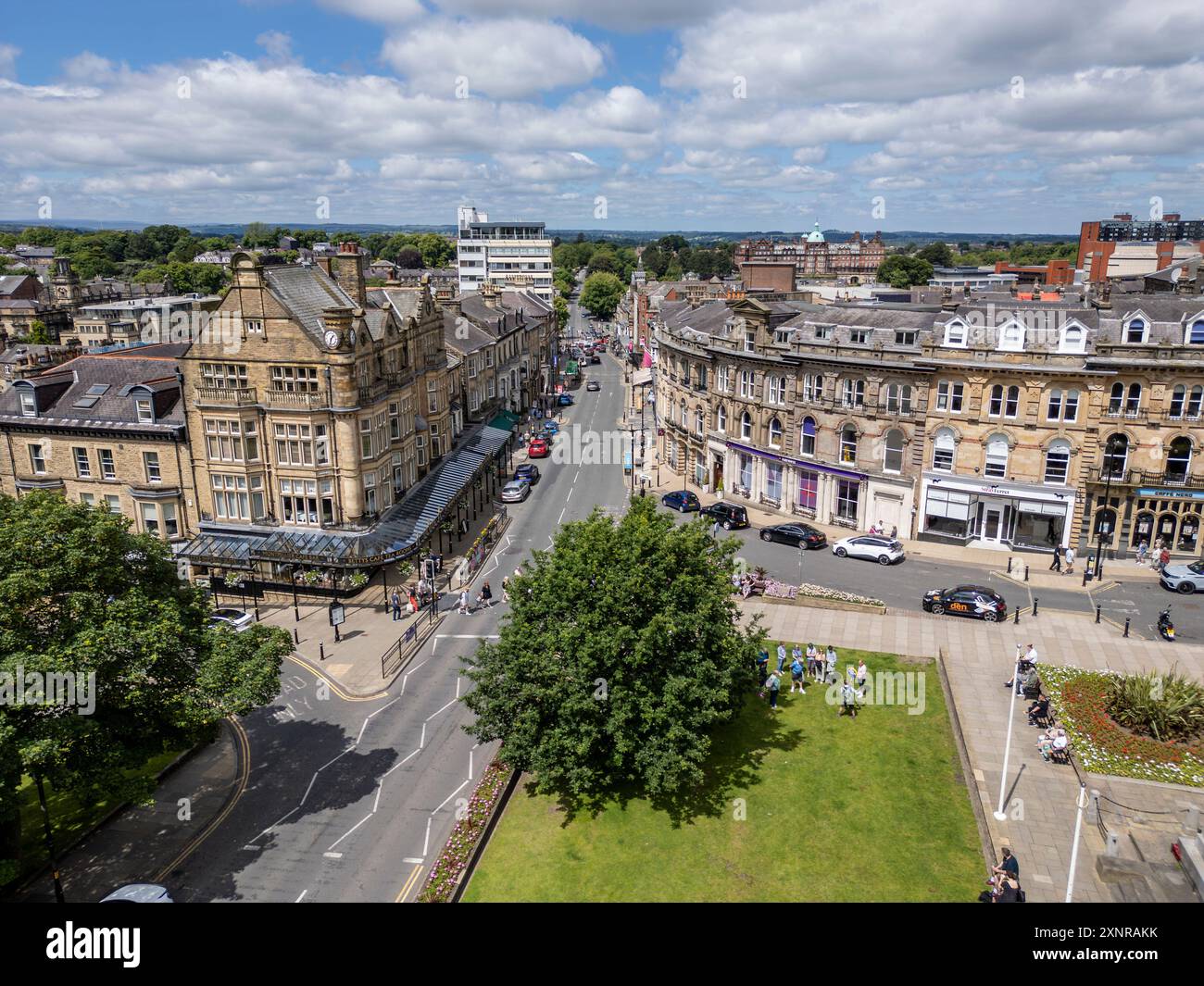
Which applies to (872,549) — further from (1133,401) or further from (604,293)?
(604,293)

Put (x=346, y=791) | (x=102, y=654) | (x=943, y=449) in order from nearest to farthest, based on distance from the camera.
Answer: (x=102, y=654) → (x=346, y=791) → (x=943, y=449)

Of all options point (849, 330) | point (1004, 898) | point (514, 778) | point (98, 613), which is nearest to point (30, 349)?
point (98, 613)

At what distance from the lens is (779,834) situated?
1016 inches

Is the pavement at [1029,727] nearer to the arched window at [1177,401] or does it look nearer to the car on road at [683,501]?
the arched window at [1177,401]

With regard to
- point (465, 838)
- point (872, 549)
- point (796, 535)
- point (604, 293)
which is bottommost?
point (465, 838)

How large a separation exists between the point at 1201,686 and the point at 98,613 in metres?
39.2

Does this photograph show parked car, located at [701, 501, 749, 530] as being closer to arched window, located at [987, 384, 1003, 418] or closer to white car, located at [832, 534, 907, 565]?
white car, located at [832, 534, 907, 565]

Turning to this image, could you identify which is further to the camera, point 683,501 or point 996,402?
point 683,501

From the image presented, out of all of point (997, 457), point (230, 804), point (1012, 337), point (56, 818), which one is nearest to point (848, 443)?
point (997, 457)

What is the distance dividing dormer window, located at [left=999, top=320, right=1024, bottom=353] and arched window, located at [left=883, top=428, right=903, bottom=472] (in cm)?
800

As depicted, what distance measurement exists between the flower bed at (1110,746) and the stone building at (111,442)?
44330 millimetres

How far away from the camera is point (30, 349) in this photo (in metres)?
56.4

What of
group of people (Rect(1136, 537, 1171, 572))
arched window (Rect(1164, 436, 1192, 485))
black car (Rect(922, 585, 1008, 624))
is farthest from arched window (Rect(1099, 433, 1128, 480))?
black car (Rect(922, 585, 1008, 624))

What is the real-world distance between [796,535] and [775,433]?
10236 millimetres
